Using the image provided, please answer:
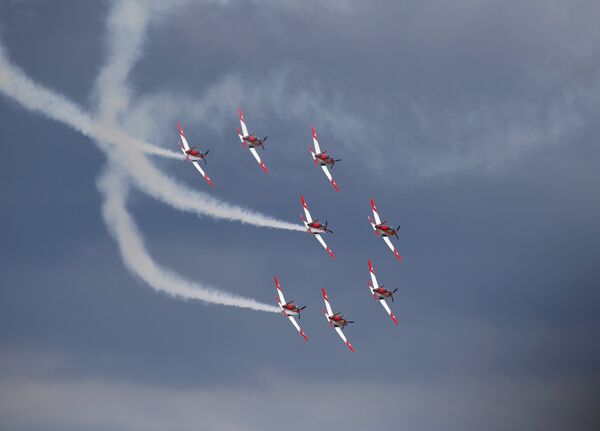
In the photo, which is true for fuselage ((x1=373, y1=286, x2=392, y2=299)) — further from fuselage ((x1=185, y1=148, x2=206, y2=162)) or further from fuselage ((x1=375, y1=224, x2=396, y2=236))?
fuselage ((x1=185, y1=148, x2=206, y2=162))

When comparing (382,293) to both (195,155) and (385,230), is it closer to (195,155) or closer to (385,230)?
(385,230)

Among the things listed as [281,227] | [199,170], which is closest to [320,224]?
[281,227]

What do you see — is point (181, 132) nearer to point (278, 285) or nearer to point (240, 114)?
point (240, 114)

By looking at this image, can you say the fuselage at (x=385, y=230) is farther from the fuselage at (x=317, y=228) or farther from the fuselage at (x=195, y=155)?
the fuselage at (x=195, y=155)

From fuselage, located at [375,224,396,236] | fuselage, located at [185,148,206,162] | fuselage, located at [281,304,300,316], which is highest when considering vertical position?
fuselage, located at [185,148,206,162]

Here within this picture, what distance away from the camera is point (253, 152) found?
6403 inches

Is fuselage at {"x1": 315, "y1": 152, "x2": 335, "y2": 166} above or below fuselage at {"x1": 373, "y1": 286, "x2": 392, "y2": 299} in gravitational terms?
above

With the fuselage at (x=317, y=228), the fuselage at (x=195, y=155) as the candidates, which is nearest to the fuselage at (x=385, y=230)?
the fuselage at (x=317, y=228)

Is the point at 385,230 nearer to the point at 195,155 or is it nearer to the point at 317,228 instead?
the point at 317,228

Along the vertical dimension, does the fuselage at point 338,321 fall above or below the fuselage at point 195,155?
below

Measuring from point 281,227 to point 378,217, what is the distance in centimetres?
1517

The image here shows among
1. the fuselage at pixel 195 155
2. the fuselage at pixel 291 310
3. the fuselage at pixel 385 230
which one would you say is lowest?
the fuselage at pixel 291 310

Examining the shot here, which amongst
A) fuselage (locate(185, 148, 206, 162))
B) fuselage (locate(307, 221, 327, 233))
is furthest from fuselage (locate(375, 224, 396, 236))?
fuselage (locate(185, 148, 206, 162))

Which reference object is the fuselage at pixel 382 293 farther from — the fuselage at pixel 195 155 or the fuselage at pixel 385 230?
the fuselage at pixel 195 155
